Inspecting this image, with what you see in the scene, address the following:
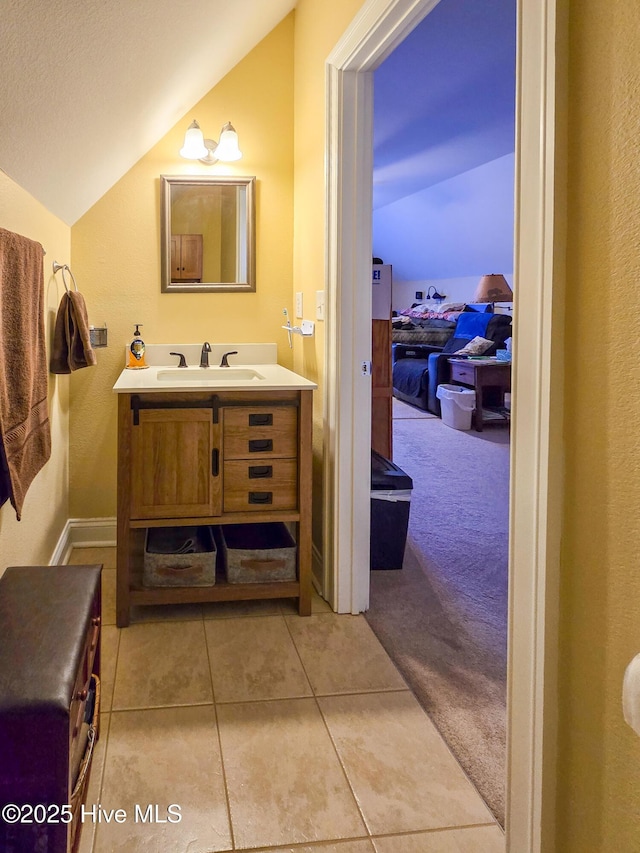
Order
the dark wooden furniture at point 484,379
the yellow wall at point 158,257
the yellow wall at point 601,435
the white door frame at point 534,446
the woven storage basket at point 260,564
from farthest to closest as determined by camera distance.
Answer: the dark wooden furniture at point 484,379 < the yellow wall at point 158,257 < the woven storage basket at point 260,564 < the white door frame at point 534,446 < the yellow wall at point 601,435

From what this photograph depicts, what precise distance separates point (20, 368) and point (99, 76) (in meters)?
0.81

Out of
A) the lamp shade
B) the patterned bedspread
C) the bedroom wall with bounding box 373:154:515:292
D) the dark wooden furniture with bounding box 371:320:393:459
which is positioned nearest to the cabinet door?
the dark wooden furniture with bounding box 371:320:393:459

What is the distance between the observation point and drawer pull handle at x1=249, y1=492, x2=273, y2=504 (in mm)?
2504

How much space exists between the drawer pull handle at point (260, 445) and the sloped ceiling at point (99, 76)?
105 centimetres

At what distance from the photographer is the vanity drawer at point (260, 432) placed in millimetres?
2465

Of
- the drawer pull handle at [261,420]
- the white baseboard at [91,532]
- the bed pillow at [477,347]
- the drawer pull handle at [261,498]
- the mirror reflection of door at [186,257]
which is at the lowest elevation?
the white baseboard at [91,532]

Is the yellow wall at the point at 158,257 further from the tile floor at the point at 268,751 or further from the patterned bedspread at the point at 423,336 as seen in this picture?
the patterned bedspread at the point at 423,336

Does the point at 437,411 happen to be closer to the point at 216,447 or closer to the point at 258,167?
the point at 258,167

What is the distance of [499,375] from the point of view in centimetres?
639

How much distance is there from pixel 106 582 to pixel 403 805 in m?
1.66

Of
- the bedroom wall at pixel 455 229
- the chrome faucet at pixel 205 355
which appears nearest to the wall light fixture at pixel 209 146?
the chrome faucet at pixel 205 355

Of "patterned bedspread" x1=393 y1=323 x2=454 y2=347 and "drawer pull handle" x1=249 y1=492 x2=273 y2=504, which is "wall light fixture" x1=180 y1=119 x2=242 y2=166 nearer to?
"drawer pull handle" x1=249 y1=492 x2=273 y2=504

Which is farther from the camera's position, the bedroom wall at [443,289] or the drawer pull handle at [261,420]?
the bedroom wall at [443,289]

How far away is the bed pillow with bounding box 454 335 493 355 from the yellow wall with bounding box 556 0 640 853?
238 inches
